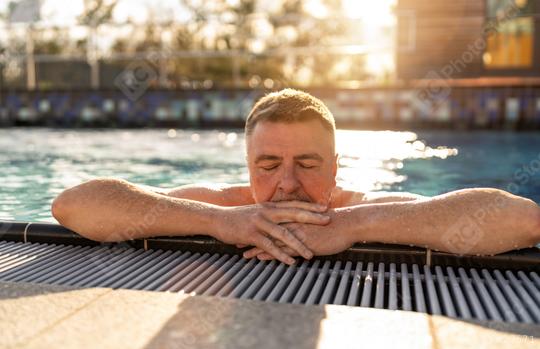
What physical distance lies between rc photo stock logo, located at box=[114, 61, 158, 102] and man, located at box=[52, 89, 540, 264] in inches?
388

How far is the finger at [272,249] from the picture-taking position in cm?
191

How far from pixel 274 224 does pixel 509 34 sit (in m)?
11.7

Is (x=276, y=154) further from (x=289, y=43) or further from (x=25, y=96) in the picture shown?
(x=289, y=43)

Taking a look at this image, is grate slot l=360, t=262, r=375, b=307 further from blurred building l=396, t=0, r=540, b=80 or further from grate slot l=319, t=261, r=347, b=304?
blurred building l=396, t=0, r=540, b=80

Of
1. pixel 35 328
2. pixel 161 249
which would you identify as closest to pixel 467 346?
pixel 35 328

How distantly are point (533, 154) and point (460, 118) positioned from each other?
2958 millimetres

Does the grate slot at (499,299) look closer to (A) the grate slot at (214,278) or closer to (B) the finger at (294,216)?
(B) the finger at (294,216)

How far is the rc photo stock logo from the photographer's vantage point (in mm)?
11758

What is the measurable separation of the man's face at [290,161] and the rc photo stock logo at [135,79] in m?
10.1

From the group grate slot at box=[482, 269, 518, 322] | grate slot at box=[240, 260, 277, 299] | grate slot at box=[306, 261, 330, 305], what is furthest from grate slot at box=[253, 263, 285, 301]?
grate slot at box=[482, 269, 518, 322]

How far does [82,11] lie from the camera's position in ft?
42.9

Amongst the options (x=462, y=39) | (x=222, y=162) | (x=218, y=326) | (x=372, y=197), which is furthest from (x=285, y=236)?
(x=462, y=39)

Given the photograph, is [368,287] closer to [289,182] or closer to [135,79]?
[289,182]

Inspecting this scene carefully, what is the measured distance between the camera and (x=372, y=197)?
8.68ft
